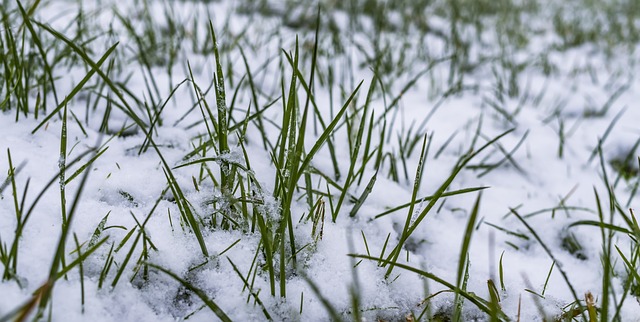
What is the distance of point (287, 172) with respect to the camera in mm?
928

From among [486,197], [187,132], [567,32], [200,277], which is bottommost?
[200,277]

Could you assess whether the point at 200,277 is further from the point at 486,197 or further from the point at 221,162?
the point at 486,197

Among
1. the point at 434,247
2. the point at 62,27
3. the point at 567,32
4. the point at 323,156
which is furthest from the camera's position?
the point at 567,32

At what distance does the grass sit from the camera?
0.78 m

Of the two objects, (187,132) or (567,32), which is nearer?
(187,132)

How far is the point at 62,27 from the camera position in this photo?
2014 mm

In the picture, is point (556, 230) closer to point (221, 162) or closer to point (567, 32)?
point (221, 162)

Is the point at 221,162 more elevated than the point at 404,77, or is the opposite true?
the point at 404,77

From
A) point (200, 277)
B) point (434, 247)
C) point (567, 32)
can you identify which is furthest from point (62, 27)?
point (567, 32)

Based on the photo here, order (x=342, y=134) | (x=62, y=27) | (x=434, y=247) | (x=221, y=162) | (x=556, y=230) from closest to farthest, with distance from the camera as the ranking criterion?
(x=221, y=162) → (x=434, y=247) → (x=556, y=230) → (x=342, y=134) → (x=62, y=27)

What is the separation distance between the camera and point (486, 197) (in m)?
1.33

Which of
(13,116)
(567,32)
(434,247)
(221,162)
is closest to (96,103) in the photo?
(13,116)

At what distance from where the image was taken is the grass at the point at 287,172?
0.78 metres

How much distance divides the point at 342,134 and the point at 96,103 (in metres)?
0.73
